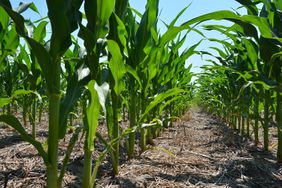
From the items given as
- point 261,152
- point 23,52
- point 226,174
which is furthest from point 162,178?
point 23,52

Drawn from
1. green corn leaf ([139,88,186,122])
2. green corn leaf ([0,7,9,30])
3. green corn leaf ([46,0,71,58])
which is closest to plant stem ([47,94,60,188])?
green corn leaf ([46,0,71,58])

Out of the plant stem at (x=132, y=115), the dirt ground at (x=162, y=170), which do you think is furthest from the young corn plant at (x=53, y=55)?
the plant stem at (x=132, y=115)

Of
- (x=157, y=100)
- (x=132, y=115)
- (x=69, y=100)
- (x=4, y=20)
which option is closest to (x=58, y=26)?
(x=69, y=100)

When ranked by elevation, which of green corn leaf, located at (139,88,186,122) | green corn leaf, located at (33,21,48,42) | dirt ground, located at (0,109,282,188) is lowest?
dirt ground, located at (0,109,282,188)

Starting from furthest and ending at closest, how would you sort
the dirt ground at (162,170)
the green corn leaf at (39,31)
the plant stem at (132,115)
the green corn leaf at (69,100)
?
the plant stem at (132,115), the green corn leaf at (39,31), the dirt ground at (162,170), the green corn leaf at (69,100)

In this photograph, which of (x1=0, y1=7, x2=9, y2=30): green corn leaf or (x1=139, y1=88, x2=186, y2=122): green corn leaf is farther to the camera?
(x1=0, y1=7, x2=9, y2=30): green corn leaf

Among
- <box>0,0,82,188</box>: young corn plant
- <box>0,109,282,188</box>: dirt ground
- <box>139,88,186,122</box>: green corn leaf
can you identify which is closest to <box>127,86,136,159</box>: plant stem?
<box>0,109,282,188</box>: dirt ground

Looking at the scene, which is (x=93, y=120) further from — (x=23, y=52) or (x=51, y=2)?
(x=23, y=52)

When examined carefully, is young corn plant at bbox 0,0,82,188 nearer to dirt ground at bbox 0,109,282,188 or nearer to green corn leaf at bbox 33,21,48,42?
dirt ground at bbox 0,109,282,188

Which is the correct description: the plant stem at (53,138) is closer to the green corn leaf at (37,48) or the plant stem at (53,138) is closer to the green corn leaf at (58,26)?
the green corn leaf at (37,48)

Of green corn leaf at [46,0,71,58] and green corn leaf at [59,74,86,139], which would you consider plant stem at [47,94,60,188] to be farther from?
green corn leaf at [46,0,71,58]

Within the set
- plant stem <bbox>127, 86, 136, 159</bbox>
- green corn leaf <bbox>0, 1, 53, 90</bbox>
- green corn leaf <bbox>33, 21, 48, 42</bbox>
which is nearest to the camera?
green corn leaf <bbox>0, 1, 53, 90</bbox>

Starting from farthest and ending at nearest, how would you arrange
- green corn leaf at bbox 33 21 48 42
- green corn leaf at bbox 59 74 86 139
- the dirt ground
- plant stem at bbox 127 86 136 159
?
plant stem at bbox 127 86 136 159
green corn leaf at bbox 33 21 48 42
the dirt ground
green corn leaf at bbox 59 74 86 139

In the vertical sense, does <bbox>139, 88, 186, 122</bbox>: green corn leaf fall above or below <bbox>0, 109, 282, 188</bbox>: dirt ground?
above
